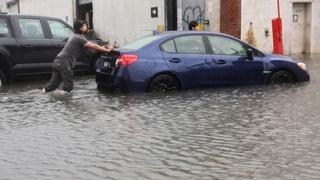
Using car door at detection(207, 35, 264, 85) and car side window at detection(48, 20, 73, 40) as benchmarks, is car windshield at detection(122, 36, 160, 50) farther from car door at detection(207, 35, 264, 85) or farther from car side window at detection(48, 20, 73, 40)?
car side window at detection(48, 20, 73, 40)

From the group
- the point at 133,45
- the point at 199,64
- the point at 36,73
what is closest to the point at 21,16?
the point at 36,73

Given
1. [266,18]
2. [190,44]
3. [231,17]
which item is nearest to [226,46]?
[190,44]

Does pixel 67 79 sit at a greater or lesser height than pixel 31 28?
lesser

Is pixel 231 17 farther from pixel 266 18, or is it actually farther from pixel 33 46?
pixel 33 46

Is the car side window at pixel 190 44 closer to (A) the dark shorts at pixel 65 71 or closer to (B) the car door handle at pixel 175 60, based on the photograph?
(B) the car door handle at pixel 175 60

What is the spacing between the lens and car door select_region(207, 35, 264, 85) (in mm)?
12555

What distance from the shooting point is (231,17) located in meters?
22.6

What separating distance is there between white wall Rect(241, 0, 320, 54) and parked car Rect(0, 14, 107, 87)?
8621mm

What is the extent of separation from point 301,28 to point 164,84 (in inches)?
517

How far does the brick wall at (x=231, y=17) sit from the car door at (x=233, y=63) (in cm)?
973

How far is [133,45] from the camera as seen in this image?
12.4 metres

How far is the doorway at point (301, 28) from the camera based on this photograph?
2358 cm

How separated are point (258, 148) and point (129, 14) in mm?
21694

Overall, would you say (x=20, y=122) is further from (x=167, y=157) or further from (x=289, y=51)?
(x=289, y=51)
